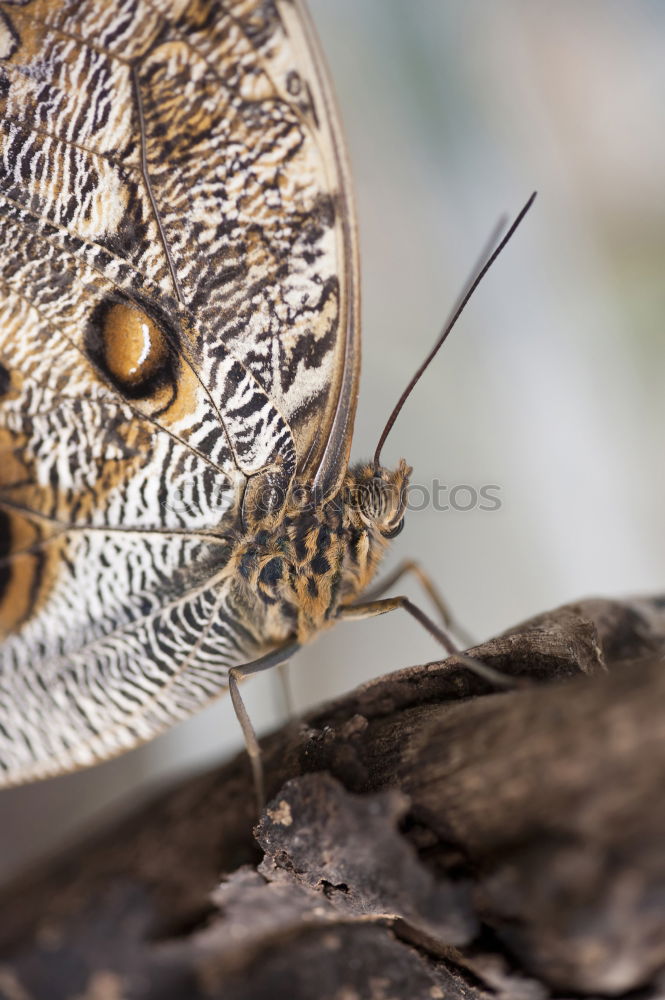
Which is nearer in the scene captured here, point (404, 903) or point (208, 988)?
point (404, 903)

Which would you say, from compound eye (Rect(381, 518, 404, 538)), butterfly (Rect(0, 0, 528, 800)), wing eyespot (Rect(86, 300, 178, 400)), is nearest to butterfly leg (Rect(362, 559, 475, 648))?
butterfly (Rect(0, 0, 528, 800))

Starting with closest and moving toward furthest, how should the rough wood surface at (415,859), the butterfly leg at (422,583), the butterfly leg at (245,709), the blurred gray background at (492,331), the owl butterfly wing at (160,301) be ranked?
the rough wood surface at (415,859) < the owl butterfly wing at (160,301) < the butterfly leg at (245,709) < the butterfly leg at (422,583) < the blurred gray background at (492,331)

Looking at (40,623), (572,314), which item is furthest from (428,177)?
(40,623)

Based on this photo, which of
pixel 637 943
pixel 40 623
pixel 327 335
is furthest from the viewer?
pixel 40 623

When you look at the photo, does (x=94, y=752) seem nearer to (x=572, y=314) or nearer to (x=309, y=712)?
(x=309, y=712)

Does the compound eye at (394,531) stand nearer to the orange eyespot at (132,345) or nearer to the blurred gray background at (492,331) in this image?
the orange eyespot at (132,345)

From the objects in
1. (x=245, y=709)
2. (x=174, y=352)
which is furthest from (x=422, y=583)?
(x=174, y=352)

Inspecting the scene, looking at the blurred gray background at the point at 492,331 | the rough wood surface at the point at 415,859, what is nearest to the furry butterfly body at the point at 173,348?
the rough wood surface at the point at 415,859
